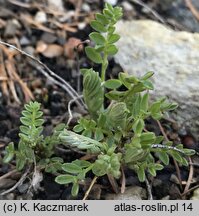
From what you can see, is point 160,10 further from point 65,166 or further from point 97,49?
point 65,166

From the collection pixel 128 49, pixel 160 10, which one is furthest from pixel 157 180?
pixel 160 10

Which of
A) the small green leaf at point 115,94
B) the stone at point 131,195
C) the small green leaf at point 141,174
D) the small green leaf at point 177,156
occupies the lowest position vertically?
the stone at point 131,195

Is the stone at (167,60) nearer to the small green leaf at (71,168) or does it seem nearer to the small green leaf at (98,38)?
the small green leaf at (98,38)

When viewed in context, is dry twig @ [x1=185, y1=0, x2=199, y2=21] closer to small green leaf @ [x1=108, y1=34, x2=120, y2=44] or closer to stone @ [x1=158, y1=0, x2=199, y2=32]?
stone @ [x1=158, y1=0, x2=199, y2=32]

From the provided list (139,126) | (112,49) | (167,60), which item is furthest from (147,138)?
(167,60)

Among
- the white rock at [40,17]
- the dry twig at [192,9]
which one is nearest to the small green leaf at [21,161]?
the white rock at [40,17]

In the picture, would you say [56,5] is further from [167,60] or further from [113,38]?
[113,38]
